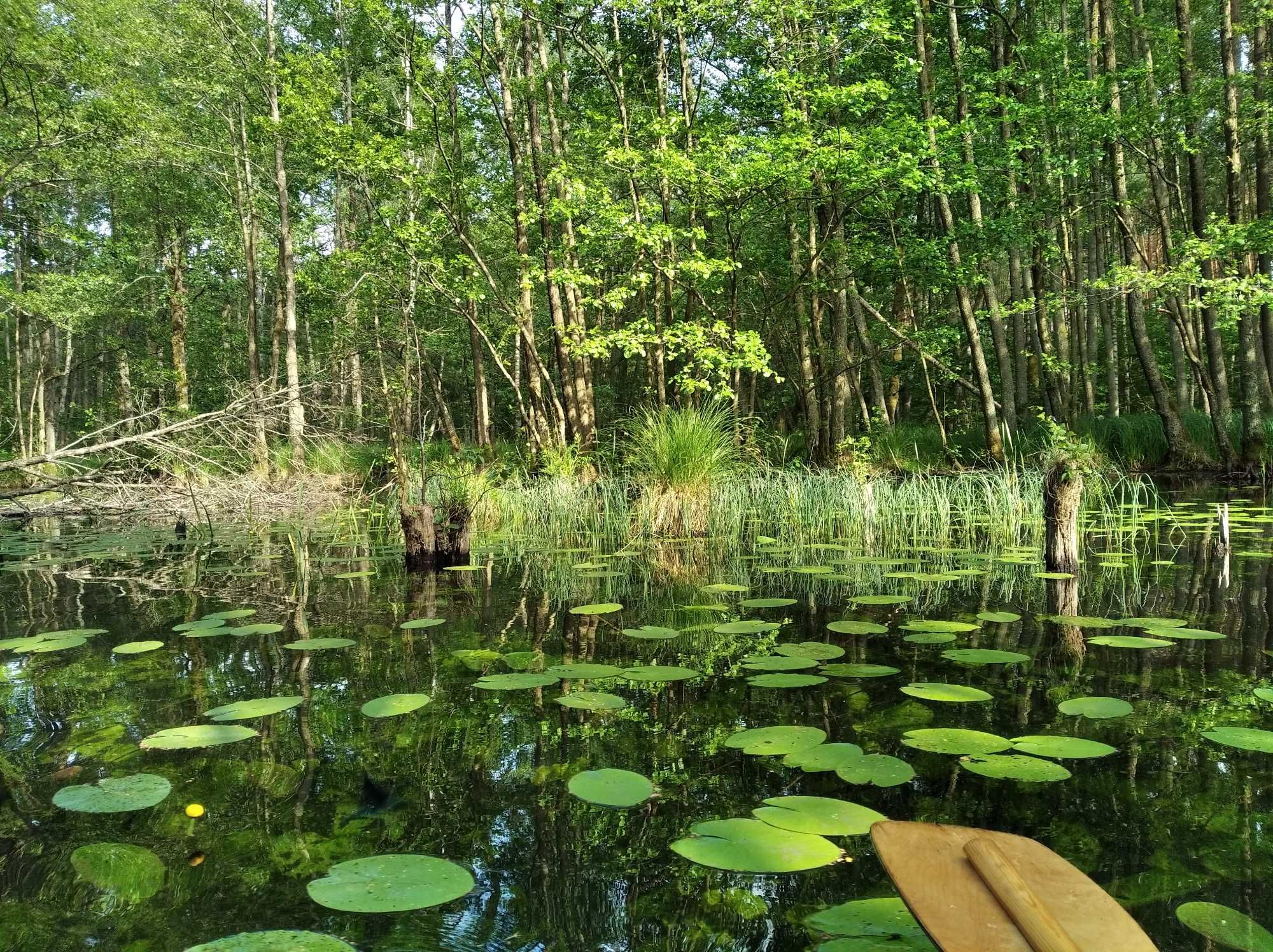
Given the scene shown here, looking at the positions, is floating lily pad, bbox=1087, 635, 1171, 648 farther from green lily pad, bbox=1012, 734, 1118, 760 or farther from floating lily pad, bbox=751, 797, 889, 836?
floating lily pad, bbox=751, 797, 889, 836

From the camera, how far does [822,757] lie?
69.2 inches

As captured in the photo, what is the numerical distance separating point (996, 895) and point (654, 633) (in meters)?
2.15

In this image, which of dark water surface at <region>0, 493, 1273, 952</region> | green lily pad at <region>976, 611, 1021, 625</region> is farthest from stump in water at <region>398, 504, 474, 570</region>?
green lily pad at <region>976, 611, 1021, 625</region>

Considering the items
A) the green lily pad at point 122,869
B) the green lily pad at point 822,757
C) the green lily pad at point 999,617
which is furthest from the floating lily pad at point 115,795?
the green lily pad at point 999,617

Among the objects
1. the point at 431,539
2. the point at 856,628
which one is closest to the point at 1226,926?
the point at 856,628

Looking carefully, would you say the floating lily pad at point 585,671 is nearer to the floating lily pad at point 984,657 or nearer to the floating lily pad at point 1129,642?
the floating lily pad at point 984,657

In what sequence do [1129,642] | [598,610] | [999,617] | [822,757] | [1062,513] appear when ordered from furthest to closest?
[1062,513], [598,610], [999,617], [1129,642], [822,757]

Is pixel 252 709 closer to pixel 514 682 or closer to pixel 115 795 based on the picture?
pixel 115 795

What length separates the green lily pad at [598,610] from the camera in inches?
141

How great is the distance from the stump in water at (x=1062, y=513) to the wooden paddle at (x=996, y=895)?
368 centimetres

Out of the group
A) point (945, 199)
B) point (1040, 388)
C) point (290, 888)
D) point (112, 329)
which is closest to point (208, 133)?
point (112, 329)

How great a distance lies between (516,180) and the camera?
33.7ft

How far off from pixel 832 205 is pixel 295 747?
10.5 m

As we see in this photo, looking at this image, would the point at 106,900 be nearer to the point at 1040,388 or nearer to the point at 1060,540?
the point at 1060,540
